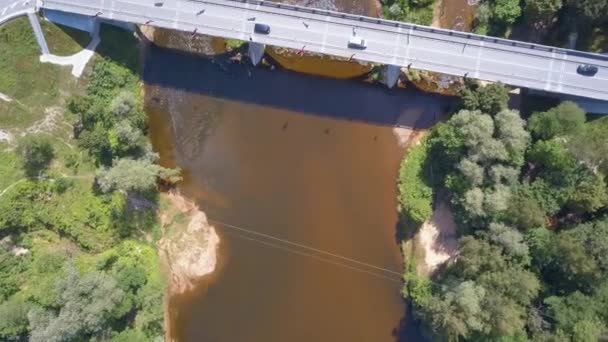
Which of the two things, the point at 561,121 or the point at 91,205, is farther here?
the point at 91,205

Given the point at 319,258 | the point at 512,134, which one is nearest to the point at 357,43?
the point at 512,134

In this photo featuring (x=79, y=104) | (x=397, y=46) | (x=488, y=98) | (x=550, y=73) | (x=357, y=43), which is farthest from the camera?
(x=79, y=104)

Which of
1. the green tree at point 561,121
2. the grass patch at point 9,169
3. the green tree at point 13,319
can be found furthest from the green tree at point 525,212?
the grass patch at point 9,169

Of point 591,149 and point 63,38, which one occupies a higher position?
point 63,38

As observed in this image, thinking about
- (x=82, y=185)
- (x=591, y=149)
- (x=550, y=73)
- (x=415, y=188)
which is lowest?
(x=82, y=185)

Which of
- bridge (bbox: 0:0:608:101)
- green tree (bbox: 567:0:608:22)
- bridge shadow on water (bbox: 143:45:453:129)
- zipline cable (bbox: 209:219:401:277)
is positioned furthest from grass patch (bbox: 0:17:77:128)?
green tree (bbox: 567:0:608:22)

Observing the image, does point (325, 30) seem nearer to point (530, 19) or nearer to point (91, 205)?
point (530, 19)

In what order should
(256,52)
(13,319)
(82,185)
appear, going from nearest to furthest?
(13,319), (256,52), (82,185)

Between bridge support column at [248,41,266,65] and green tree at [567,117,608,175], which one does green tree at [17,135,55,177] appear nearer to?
bridge support column at [248,41,266,65]

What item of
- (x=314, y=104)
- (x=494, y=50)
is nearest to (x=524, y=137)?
(x=494, y=50)
